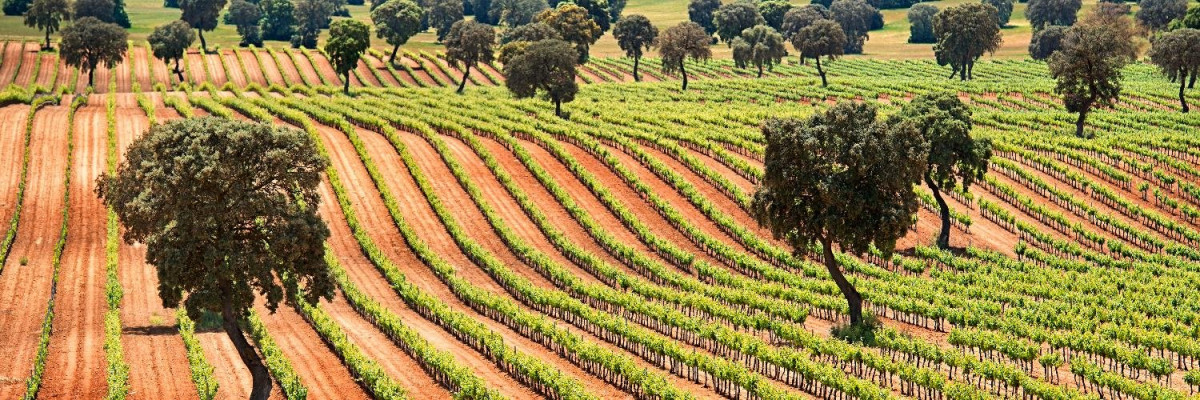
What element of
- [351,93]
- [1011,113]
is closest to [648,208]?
[1011,113]

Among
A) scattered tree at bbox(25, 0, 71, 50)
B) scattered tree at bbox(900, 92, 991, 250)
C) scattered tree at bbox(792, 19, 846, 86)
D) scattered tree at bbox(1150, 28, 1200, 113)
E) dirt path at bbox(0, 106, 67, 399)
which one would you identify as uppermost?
scattered tree at bbox(1150, 28, 1200, 113)

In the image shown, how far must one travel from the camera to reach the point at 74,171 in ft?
273

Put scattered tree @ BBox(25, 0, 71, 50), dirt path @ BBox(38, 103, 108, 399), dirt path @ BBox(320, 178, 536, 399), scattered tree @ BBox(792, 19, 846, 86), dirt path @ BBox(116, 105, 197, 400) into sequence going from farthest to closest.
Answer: scattered tree @ BBox(25, 0, 71, 50), scattered tree @ BBox(792, 19, 846, 86), dirt path @ BBox(320, 178, 536, 399), dirt path @ BBox(38, 103, 108, 399), dirt path @ BBox(116, 105, 197, 400)

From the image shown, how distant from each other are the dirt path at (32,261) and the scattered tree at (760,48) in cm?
9541

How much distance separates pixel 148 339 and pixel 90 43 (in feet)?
347

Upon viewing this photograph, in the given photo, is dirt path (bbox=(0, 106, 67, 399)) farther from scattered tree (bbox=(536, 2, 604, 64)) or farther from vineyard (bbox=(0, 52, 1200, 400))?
scattered tree (bbox=(536, 2, 604, 64))

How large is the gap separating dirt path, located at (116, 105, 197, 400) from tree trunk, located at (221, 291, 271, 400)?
564 cm

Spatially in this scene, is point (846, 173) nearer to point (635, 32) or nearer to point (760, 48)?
point (760, 48)

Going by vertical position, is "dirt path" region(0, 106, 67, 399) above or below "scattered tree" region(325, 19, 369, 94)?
below

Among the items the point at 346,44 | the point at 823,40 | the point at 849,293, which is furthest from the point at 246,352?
the point at 823,40

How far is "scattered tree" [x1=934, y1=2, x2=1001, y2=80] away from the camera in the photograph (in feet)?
472

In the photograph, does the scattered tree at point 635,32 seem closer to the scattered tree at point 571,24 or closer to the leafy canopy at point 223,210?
the scattered tree at point 571,24

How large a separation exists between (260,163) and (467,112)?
7616 centimetres

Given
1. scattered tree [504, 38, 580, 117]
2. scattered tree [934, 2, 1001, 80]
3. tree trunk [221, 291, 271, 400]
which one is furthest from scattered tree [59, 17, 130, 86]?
tree trunk [221, 291, 271, 400]
